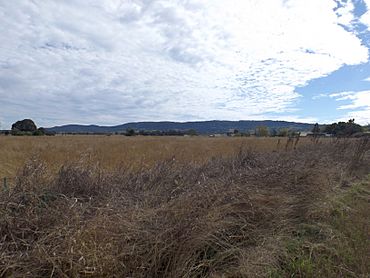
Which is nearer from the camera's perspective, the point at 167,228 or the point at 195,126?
the point at 167,228

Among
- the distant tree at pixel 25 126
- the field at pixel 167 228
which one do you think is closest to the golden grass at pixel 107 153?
the field at pixel 167 228

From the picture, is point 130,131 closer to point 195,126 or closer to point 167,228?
point 195,126

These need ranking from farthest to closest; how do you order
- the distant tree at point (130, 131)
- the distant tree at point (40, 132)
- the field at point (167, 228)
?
the distant tree at point (130, 131) → the distant tree at point (40, 132) → the field at point (167, 228)

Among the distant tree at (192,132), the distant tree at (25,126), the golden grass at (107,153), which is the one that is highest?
the distant tree at (25,126)

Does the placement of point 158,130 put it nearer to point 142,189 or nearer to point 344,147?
point 344,147

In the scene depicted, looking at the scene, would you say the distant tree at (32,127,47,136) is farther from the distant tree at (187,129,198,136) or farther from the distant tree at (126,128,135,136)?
the distant tree at (187,129,198,136)

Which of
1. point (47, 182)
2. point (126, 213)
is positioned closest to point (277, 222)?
point (126, 213)

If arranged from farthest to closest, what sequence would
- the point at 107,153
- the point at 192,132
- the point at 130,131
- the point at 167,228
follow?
the point at 192,132, the point at 130,131, the point at 107,153, the point at 167,228

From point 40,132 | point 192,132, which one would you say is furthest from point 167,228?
point 192,132

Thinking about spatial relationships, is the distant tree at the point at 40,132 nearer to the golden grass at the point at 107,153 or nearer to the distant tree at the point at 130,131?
the distant tree at the point at 130,131

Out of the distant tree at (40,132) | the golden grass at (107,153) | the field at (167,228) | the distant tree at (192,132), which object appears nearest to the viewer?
the field at (167,228)

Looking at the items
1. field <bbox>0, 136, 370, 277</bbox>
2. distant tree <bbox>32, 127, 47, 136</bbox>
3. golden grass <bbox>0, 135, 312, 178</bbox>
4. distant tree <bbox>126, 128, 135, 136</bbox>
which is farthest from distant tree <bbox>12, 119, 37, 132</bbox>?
field <bbox>0, 136, 370, 277</bbox>

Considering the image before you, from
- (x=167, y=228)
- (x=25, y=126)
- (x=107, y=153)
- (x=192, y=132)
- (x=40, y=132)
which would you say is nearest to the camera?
(x=167, y=228)

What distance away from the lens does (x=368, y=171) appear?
16047 mm
